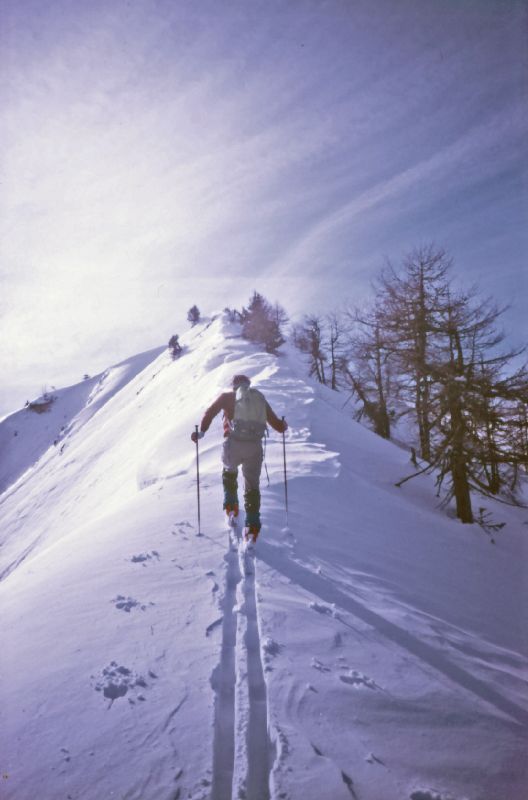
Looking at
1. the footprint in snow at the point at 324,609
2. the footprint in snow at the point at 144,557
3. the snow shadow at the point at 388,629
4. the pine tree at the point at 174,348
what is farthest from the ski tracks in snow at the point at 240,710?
the pine tree at the point at 174,348

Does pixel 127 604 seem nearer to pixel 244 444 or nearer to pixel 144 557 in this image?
pixel 144 557

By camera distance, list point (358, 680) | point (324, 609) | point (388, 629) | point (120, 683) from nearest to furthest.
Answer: point (120, 683) → point (358, 680) → point (388, 629) → point (324, 609)

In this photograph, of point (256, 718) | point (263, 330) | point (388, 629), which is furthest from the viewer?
point (263, 330)

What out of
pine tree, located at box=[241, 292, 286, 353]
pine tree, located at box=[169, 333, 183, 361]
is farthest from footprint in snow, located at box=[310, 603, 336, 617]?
pine tree, located at box=[169, 333, 183, 361]

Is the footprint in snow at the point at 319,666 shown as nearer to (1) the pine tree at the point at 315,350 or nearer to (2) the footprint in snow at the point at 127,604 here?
(2) the footprint in snow at the point at 127,604

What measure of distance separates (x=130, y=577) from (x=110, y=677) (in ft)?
4.58

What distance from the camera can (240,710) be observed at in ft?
7.66

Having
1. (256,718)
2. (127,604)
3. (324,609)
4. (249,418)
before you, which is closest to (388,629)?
(324,609)

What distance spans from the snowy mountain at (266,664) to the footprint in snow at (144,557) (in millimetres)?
27

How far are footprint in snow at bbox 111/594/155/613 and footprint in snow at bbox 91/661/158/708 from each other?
682 millimetres

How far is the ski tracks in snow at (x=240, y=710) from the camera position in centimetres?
196

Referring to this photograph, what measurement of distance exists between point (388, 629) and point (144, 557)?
9.43 ft

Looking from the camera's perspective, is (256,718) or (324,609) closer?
(256,718)

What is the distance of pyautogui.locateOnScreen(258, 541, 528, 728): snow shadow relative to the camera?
9.00 ft
